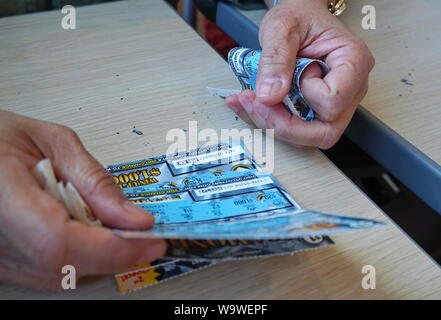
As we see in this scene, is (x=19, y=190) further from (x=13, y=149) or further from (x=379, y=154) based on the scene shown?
(x=379, y=154)

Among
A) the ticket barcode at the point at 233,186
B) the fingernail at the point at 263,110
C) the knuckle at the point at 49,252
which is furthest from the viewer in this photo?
the fingernail at the point at 263,110

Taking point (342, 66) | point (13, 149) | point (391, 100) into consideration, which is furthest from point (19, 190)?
point (391, 100)

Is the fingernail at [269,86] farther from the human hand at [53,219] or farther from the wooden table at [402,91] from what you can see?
the human hand at [53,219]

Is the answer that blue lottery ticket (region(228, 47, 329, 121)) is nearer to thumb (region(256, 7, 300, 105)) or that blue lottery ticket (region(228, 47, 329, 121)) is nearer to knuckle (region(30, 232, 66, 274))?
thumb (region(256, 7, 300, 105))

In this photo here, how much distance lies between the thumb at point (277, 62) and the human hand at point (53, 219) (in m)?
0.28

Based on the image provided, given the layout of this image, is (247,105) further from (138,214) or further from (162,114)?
(138,214)

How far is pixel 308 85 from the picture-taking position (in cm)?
65

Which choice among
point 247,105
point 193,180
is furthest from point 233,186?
point 247,105

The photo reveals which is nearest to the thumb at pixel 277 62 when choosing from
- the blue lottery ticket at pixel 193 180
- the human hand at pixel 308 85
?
the human hand at pixel 308 85

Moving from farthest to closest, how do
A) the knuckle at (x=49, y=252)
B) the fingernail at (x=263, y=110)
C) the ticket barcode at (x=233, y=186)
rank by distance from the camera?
the fingernail at (x=263, y=110) < the ticket barcode at (x=233, y=186) < the knuckle at (x=49, y=252)

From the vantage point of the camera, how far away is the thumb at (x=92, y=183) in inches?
17.3

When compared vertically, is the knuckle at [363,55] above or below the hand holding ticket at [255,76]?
above

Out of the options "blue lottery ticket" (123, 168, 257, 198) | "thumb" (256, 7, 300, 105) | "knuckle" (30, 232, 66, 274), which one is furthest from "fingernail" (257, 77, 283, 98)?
"knuckle" (30, 232, 66, 274)
